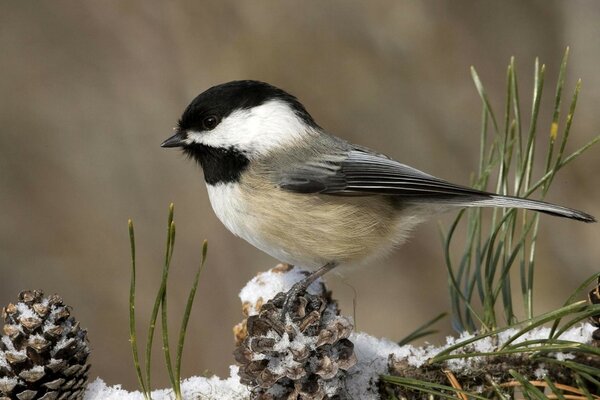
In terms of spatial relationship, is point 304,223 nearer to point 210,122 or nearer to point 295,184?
point 295,184

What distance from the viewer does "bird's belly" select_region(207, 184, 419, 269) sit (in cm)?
160

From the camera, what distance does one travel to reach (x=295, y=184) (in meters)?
Answer: 1.68

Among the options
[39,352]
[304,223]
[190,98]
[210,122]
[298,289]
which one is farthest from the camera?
[190,98]

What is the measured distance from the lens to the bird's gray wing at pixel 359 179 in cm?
165

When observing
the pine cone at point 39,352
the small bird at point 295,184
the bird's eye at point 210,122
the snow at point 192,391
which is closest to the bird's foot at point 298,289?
the small bird at point 295,184

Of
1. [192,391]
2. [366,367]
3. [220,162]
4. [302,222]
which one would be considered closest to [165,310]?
[192,391]

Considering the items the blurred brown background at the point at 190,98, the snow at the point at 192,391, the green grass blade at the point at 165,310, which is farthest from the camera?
the blurred brown background at the point at 190,98

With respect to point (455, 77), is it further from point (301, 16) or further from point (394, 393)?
point (394, 393)

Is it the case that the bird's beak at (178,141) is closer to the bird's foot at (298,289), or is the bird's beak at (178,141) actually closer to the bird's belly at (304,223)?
the bird's belly at (304,223)

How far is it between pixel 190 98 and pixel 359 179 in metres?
1.41

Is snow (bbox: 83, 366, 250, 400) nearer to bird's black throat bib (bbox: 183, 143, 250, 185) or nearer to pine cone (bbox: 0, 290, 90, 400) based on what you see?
pine cone (bbox: 0, 290, 90, 400)

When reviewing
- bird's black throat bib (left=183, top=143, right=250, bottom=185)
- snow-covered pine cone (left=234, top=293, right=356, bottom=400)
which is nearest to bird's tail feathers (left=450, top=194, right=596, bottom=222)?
snow-covered pine cone (left=234, top=293, right=356, bottom=400)

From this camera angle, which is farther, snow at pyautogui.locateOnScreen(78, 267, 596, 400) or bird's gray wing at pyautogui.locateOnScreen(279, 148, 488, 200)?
bird's gray wing at pyautogui.locateOnScreen(279, 148, 488, 200)

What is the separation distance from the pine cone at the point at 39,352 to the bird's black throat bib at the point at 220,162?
0.73 metres
